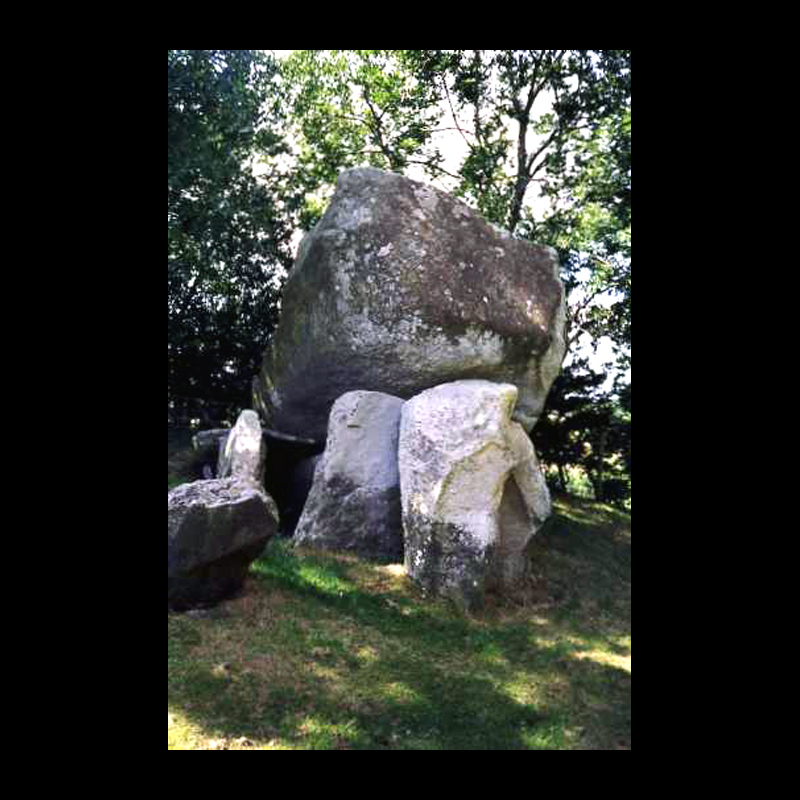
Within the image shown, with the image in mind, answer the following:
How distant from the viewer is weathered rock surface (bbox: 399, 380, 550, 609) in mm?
7148

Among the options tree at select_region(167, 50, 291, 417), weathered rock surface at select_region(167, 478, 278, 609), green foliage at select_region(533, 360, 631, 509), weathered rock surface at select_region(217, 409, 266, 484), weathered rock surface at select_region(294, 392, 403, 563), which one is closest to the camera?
weathered rock surface at select_region(167, 478, 278, 609)

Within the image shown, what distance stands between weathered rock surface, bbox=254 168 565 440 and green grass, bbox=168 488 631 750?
2.77 m

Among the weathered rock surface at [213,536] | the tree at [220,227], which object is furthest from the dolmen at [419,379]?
the tree at [220,227]

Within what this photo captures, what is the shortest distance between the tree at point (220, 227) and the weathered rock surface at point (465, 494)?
19.7ft

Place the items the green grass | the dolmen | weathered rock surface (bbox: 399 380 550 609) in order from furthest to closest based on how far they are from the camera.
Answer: the dolmen
weathered rock surface (bbox: 399 380 550 609)
the green grass

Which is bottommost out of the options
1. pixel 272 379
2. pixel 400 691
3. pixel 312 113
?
pixel 400 691

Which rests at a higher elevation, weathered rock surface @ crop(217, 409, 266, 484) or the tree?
the tree

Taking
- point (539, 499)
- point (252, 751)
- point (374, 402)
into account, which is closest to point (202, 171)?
point (374, 402)

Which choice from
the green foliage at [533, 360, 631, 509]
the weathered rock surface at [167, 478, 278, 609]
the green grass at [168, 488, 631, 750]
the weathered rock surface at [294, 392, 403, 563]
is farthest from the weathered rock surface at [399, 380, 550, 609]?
the green foliage at [533, 360, 631, 509]

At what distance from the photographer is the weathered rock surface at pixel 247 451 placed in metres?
9.09

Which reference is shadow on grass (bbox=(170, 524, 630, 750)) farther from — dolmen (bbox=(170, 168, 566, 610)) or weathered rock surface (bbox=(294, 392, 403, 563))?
weathered rock surface (bbox=(294, 392, 403, 563))

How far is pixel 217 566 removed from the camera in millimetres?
6152
